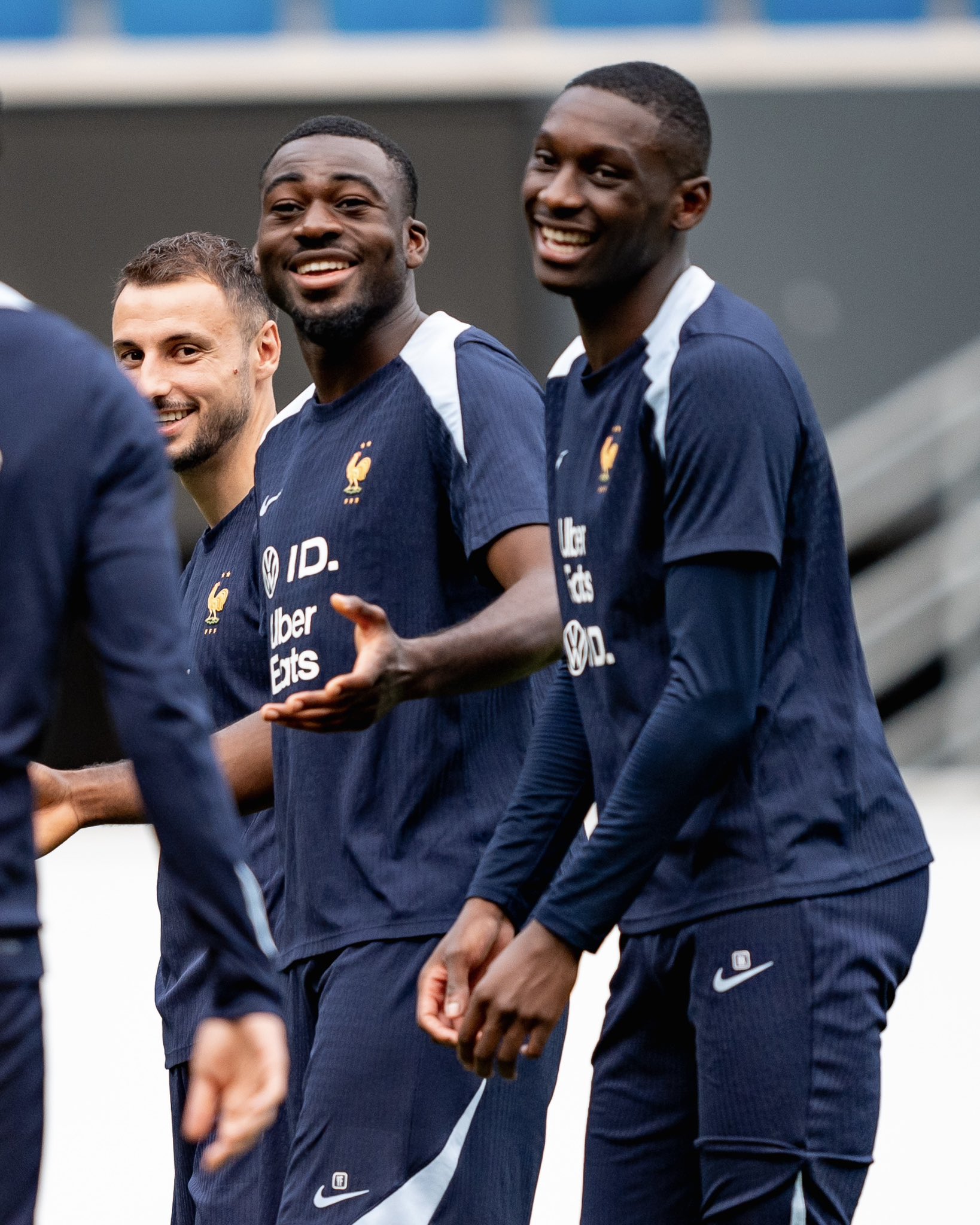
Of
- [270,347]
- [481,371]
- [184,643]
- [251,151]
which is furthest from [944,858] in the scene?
[184,643]

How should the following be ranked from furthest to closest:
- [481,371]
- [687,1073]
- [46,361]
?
[481,371] < [687,1073] < [46,361]

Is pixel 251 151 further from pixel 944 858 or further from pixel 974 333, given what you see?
pixel 944 858

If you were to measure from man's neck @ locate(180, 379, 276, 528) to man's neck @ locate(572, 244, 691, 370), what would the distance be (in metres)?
1.34

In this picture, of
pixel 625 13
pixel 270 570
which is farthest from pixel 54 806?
pixel 625 13

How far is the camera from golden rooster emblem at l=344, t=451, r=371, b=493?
2.96 metres

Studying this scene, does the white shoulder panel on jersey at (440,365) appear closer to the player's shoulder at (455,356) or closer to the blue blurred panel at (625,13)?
the player's shoulder at (455,356)

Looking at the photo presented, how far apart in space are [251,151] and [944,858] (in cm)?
482

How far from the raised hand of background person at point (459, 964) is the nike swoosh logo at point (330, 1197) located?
33cm

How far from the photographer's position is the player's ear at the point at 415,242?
10.4 feet

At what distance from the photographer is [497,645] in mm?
2660

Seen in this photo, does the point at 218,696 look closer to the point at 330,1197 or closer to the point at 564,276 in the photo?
the point at 330,1197

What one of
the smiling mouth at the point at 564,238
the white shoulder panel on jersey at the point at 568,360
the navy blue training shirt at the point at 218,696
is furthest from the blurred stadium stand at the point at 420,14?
the smiling mouth at the point at 564,238

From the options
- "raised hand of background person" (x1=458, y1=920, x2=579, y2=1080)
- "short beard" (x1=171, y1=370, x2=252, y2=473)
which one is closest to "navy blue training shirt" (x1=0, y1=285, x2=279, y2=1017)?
"raised hand of background person" (x1=458, y1=920, x2=579, y2=1080)

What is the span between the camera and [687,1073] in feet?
7.95
